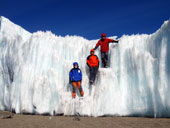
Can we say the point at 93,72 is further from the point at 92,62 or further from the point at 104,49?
the point at 104,49

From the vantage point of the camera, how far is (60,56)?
10.7 metres

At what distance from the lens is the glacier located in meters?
8.11

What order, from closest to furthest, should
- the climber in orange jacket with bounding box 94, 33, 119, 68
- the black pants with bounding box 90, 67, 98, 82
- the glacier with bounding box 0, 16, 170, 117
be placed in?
the glacier with bounding box 0, 16, 170, 117, the black pants with bounding box 90, 67, 98, 82, the climber in orange jacket with bounding box 94, 33, 119, 68

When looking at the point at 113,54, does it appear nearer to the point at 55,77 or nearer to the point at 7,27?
the point at 55,77

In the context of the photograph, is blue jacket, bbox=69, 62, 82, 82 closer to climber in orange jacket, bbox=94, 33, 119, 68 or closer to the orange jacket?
the orange jacket

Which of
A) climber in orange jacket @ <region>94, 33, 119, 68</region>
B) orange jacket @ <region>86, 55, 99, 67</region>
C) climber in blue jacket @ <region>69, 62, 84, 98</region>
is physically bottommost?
climber in blue jacket @ <region>69, 62, 84, 98</region>

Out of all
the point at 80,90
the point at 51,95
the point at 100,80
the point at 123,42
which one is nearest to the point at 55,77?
the point at 51,95

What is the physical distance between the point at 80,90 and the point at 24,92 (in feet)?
11.0

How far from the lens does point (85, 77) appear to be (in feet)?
31.0

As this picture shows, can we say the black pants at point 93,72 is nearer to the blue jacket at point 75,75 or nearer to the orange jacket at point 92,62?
the orange jacket at point 92,62

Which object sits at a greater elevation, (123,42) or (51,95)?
(123,42)

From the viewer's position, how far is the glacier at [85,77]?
26.6 ft

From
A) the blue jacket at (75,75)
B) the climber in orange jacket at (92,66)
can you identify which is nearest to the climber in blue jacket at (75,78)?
the blue jacket at (75,75)

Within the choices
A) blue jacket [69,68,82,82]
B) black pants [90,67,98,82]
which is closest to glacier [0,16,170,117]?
black pants [90,67,98,82]
